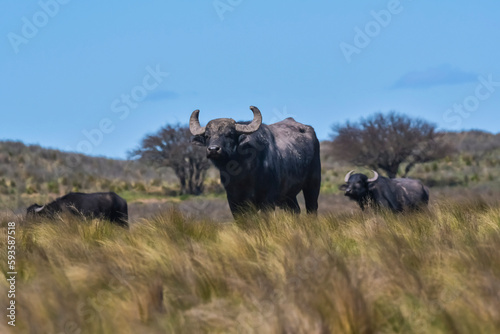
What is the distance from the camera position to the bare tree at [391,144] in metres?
44.8

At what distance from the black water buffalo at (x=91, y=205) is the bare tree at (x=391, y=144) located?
102 ft

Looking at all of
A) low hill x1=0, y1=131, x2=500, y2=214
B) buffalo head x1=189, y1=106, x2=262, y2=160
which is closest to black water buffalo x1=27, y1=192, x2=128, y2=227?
buffalo head x1=189, y1=106, x2=262, y2=160

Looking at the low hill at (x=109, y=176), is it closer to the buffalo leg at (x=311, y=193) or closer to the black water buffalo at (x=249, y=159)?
the buffalo leg at (x=311, y=193)

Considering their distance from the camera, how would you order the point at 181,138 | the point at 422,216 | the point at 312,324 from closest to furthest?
the point at 312,324 < the point at 422,216 < the point at 181,138

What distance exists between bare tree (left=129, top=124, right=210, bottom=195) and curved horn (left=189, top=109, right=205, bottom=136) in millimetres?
30709

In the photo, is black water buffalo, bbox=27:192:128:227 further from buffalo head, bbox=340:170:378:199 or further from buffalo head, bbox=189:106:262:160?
buffalo head, bbox=340:170:378:199

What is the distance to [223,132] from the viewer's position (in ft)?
32.9

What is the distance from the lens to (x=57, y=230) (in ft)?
29.7

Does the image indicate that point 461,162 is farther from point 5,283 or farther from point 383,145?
point 5,283

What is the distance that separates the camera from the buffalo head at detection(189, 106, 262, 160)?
986 centimetres

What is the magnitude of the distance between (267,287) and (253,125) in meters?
5.48

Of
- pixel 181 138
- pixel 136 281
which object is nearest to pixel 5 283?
pixel 136 281

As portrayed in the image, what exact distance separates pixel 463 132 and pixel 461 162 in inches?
1471

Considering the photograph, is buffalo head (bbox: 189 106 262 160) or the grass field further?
buffalo head (bbox: 189 106 262 160)
